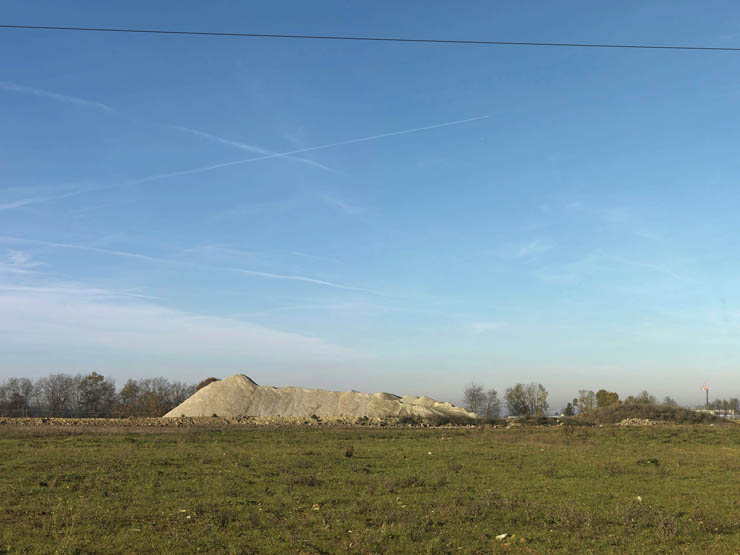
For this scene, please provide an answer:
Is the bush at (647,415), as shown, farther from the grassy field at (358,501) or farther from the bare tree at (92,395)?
the bare tree at (92,395)

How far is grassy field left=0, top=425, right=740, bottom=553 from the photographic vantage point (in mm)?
12922

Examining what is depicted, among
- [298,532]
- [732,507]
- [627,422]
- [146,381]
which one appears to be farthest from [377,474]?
[146,381]

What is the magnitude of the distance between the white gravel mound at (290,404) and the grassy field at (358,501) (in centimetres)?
5916

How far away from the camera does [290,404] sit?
95.0 metres

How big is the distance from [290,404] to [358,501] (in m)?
80.0

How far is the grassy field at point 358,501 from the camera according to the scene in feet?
42.4

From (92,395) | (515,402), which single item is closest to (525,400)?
(515,402)

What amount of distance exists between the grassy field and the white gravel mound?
5916cm

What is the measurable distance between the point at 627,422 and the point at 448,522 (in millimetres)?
68768

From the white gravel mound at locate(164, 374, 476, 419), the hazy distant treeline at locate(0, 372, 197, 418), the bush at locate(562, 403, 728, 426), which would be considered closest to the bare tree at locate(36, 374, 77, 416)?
the hazy distant treeline at locate(0, 372, 197, 418)

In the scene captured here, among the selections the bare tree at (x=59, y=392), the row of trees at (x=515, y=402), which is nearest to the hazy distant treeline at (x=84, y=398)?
the bare tree at (x=59, y=392)

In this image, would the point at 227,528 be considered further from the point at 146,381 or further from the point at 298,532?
the point at 146,381

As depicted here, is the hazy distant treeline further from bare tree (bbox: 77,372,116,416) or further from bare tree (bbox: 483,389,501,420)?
bare tree (bbox: 483,389,501,420)

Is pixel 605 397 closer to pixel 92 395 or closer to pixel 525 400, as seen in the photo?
pixel 525 400
